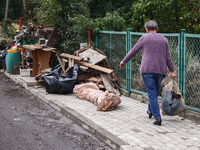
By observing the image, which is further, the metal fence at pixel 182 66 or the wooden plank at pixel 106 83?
the wooden plank at pixel 106 83

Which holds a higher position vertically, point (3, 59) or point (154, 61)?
point (154, 61)

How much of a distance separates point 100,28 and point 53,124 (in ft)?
17.2

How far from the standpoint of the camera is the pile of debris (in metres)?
9.81

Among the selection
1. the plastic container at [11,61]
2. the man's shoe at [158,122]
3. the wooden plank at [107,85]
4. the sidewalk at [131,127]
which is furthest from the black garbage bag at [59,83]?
the plastic container at [11,61]

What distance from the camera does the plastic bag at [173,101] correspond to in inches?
259

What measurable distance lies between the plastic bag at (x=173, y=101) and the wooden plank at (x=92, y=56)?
3.77 m

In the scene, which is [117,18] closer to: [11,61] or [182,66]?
[182,66]

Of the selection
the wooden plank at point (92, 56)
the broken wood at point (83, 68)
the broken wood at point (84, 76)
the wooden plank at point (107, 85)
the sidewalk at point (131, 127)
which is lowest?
the sidewalk at point (131, 127)

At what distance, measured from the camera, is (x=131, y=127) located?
6324mm

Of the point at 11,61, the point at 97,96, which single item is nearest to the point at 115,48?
the point at 97,96

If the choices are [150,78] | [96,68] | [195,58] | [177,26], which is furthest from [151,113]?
[177,26]

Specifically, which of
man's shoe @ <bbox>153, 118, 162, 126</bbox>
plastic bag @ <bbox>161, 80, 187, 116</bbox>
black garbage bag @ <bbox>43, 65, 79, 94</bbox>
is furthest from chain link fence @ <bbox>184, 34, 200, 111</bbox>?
black garbage bag @ <bbox>43, 65, 79, 94</bbox>

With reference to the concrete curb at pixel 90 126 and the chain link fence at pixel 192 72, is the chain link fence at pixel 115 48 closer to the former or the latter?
the concrete curb at pixel 90 126

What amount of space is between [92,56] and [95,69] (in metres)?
0.49
